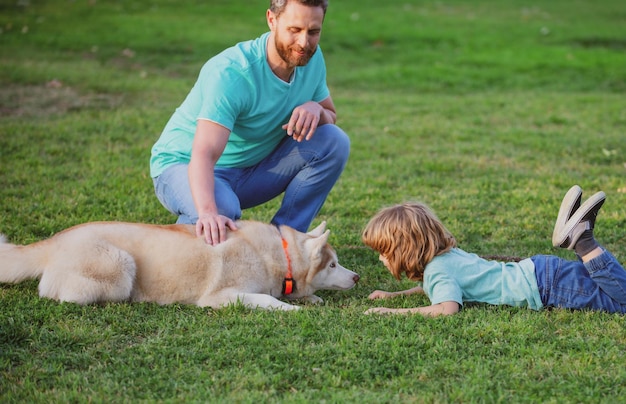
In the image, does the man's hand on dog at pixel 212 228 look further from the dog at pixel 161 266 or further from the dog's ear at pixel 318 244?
the dog's ear at pixel 318 244

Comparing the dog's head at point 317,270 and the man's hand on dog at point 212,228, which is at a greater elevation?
the man's hand on dog at point 212,228

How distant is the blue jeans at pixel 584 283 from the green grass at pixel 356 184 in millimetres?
135

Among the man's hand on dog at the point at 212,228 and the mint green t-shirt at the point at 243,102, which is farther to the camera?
the mint green t-shirt at the point at 243,102

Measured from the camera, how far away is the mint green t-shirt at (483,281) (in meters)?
4.70

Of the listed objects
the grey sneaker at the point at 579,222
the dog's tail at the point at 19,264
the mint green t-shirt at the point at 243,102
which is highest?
the mint green t-shirt at the point at 243,102

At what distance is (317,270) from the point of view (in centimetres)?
493

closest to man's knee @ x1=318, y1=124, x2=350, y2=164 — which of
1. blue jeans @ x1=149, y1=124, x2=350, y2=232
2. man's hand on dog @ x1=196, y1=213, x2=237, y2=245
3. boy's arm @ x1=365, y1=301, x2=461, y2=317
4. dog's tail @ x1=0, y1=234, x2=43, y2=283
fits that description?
blue jeans @ x1=149, y1=124, x2=350, y2=232

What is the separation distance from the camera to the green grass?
12.3 feet

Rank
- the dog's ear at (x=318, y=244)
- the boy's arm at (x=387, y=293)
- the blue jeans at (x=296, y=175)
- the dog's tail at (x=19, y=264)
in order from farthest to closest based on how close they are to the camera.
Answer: the blue jeans at (x=296, y=175), the boy's arm at (x=387, y=293), the dog's ear at (x=318, y=244), the dog's tail at (x=19, y=264)

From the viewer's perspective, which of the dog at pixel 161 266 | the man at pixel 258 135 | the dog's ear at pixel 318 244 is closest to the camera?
the dog at pixel 161 266

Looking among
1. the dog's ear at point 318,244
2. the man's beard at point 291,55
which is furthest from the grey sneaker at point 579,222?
the man's beard at point 291,55

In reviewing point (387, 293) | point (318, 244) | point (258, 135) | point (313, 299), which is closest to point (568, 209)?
point (387, 293)

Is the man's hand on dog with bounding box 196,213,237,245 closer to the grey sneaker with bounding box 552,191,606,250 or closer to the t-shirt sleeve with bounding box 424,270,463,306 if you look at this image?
the t-shirt sleeve with bounding box 424,270,463,306

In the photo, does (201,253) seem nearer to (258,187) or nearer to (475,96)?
(258,187)
